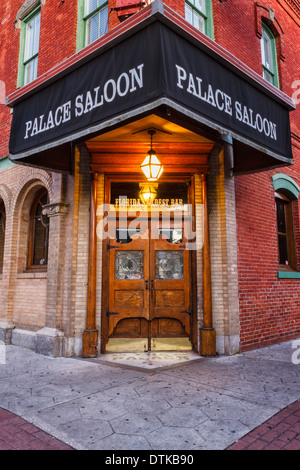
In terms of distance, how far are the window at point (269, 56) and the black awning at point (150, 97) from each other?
4007mm

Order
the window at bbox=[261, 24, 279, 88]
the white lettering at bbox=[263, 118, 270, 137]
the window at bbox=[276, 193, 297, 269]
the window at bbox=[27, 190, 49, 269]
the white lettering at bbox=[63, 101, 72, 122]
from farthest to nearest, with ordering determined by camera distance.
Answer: the window at bbox=[261, 24, 279, 88], the window at bbox=[276, 193, 297, 269], the window at bbox=[27, 190, 49, 269], the white lettering at bbox=[263, 118, 270, 137], the white lettering at bbox=[63, 101, 72, 122]

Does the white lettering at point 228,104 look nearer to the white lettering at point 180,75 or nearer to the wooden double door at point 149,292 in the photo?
the white lettering at point 180,75

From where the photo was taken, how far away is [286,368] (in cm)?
513

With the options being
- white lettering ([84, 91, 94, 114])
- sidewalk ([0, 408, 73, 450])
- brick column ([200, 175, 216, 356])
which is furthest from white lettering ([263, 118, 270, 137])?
sidewalk ([0, 408, 73, 450])

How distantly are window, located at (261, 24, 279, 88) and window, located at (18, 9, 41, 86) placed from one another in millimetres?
5956

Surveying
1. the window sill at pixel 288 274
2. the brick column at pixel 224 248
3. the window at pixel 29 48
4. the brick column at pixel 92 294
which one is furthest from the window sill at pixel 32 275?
the window sill at pixel 288 274

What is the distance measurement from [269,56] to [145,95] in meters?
7.31

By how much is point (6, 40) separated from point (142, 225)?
742cm

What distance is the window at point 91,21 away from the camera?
22.5 feet

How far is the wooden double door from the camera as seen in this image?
20.3 feet

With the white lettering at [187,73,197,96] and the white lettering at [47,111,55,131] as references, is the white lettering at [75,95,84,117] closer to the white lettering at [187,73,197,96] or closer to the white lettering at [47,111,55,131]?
the white lettering at [47,111,55,131]

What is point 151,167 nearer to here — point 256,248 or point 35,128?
point 35,128

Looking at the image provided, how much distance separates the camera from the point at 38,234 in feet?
25.5
